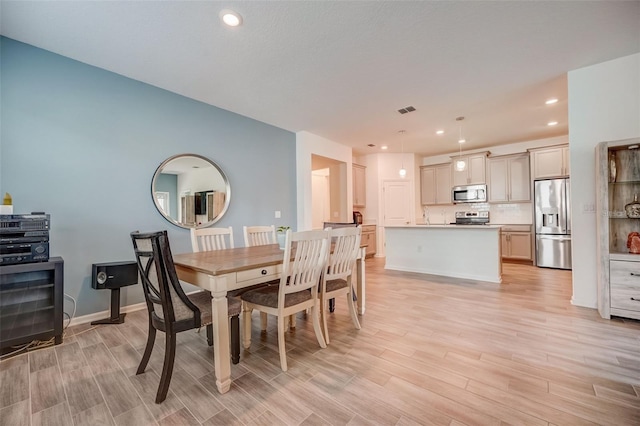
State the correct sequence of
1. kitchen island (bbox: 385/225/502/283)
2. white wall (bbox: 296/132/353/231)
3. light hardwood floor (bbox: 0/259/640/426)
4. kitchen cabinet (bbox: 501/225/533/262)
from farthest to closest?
1. kitchen cabinet (bbox: 501/225/533/262)
2. white wall (bbox: 296/132/353/231)
3. kitchen island (bbox: 385/225/502/283)
4. light hardwood floor (bbox: 0/259/640/426)

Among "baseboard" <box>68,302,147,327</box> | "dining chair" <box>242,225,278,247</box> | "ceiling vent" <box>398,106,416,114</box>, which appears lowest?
"baseboard" <box>68,302,147,327</box>

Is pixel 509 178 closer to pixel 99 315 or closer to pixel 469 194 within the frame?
pixel 469 194

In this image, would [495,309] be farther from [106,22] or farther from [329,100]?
[106,22]

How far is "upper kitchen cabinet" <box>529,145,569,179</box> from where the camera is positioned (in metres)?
5.22

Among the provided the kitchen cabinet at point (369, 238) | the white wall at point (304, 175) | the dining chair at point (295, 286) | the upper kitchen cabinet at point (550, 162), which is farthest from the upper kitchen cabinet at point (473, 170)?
the dining chair at point (295, 286)

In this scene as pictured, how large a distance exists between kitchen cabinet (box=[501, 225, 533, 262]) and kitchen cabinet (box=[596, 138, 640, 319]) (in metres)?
2.87

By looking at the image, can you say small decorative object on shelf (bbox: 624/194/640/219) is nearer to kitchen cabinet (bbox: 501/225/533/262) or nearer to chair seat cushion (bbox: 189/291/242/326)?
kitchen cabinet (bbox: 501/225/533/262)

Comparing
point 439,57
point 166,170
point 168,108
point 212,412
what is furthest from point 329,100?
point 212,412

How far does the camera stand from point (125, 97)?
10.1 ft

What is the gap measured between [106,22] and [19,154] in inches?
58.1

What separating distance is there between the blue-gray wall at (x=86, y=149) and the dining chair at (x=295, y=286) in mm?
1956

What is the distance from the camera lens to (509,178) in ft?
19.5

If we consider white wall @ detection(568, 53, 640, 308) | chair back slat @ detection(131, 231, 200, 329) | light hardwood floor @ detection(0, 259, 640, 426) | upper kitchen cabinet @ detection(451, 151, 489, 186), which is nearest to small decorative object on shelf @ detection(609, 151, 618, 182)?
white wall @ detection(568, 53, 640, 308)

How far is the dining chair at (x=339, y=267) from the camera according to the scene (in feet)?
7.46
